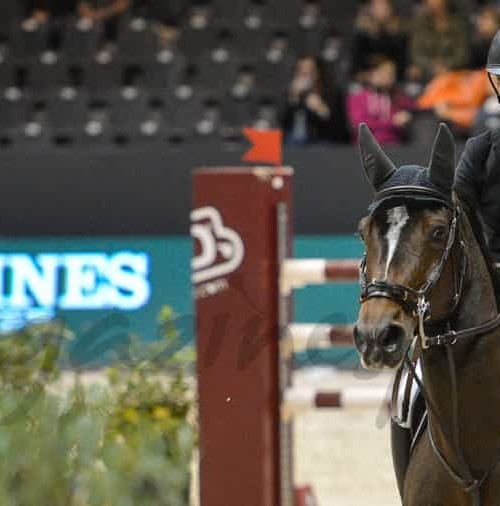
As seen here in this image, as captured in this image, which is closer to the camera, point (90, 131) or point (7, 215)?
point (7, 215)

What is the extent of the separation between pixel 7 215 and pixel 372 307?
7.69m

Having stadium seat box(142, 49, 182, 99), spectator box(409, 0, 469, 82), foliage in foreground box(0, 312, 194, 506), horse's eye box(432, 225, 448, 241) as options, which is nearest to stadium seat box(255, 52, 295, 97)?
stadium seat box(142, 49, 182, 99)

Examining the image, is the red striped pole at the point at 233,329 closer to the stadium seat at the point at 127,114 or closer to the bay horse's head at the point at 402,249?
the bay horse's head at the point at 402,249

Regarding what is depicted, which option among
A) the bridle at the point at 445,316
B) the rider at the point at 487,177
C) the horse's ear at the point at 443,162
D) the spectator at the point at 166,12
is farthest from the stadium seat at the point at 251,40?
the horse's ear at the point at 443,162

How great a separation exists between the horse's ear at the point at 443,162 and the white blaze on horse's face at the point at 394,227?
0.15m

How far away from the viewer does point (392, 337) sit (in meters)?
2.89

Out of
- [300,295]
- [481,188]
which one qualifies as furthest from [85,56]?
[481,188]

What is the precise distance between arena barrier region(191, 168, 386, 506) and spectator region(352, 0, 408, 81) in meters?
6.29

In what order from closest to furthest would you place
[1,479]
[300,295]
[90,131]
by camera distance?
[1,479], [300,295], [90,131]

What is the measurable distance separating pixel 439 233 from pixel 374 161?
275 millimetres

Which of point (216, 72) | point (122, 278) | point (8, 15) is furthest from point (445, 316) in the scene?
point (8, 15)

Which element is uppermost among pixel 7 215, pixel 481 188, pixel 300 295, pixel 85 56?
pixel 85 56

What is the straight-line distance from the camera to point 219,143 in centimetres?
1043

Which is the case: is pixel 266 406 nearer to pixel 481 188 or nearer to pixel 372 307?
pixel 481 188
